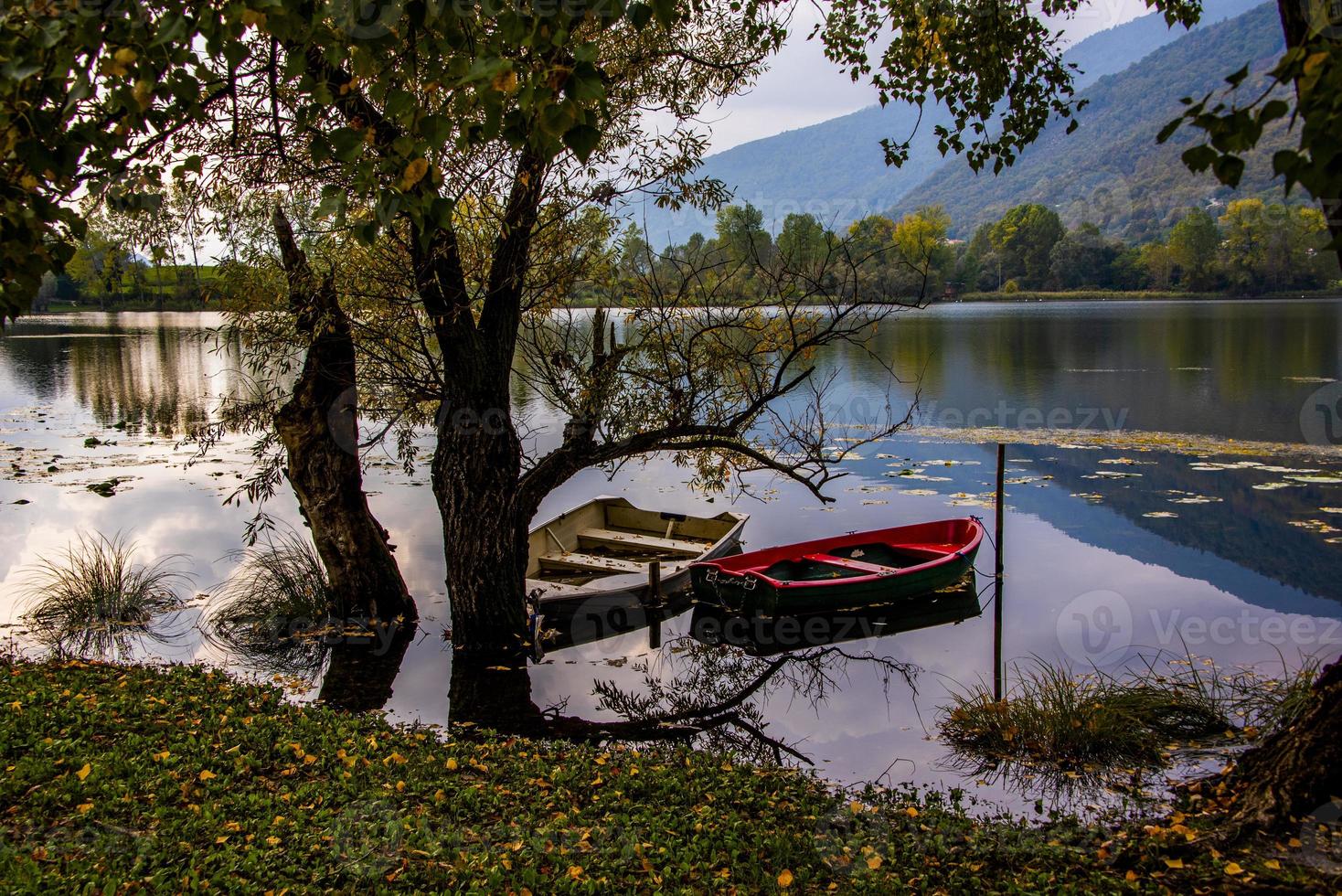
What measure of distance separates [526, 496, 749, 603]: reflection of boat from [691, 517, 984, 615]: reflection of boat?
0.75 meters

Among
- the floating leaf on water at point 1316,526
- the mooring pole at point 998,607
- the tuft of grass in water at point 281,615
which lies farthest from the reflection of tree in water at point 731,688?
the floating leaf on water at point 1316,526

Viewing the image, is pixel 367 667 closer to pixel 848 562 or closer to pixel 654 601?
pixel 654 601

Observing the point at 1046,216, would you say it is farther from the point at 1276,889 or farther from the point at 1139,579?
the point at 1276,889

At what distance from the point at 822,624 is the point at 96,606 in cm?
985

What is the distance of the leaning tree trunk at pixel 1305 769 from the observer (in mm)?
5336

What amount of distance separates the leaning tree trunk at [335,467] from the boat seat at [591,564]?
109 inches

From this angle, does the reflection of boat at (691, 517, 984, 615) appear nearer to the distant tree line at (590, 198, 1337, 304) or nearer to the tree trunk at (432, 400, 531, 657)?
the tree trunk at (432, 400, 531, 657)

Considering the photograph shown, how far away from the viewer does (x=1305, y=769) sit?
17.7 feet

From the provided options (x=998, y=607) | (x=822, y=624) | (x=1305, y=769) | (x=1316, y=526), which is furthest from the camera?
(x=1316, y=526)

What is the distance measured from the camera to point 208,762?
246 inches

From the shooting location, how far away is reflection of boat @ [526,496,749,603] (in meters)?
13.4

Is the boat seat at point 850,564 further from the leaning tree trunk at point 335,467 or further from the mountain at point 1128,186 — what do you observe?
the mountain at point 1128,186

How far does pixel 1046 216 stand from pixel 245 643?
119501mm

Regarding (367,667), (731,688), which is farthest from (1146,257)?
(367,667)
